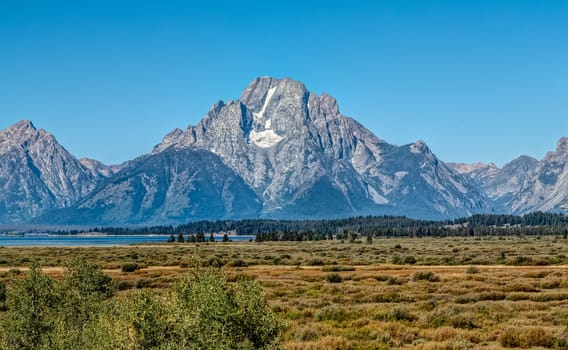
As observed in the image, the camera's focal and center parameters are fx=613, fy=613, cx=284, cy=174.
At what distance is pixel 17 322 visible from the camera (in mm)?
22844

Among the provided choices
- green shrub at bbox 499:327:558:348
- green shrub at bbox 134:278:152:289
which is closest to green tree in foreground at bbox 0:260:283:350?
green shrub at bbox 499:327:558:348

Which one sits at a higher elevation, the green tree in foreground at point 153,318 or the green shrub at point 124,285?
the green tree in foreground at point 153,318

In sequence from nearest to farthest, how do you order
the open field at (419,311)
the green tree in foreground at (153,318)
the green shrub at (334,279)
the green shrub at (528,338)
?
the green tree in foreground at (153,318), the green shrub at (528,338), the open field at (419,311), the green shrub at (334,279)

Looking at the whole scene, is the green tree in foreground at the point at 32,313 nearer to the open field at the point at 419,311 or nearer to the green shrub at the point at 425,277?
the open field at the point at 419,311

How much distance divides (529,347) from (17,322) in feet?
68.0

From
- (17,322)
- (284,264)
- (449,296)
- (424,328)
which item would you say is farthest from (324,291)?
(284,264)

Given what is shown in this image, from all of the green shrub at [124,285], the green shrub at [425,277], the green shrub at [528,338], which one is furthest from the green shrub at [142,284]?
the green shrub at [528,338]

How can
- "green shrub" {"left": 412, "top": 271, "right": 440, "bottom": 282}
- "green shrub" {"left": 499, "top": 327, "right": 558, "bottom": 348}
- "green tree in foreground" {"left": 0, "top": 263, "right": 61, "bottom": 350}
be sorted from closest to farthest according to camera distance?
1. "green tree in foreground" {"left": 0, "top": 263, "right": 61, "bottom": 350}
2. "green shrub" {"left": 499, "top": 327, "right": 558, "bottom": 348}
3. "green shrub" {"left": 412, "top": 271, "right": 440, "bottom": 282}

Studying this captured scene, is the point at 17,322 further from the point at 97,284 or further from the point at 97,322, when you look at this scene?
the point at 97,284

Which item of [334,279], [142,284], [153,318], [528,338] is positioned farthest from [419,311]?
[142,284]

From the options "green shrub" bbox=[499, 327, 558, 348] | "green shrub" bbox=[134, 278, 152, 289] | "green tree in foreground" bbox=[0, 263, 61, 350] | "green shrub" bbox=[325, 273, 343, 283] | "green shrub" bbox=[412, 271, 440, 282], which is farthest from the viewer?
→ "green shrub" bbox=[325, 273, 343, 283]

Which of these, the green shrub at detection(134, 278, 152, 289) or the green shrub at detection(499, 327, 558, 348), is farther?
the green shrub at detection(134, 278, 152, 289)

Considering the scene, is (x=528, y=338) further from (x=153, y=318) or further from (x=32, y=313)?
(x=32, y=313)

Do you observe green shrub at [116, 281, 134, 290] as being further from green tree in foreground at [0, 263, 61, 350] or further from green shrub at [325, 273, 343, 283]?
green tree in foreground at [0, 263, 61, 350]
